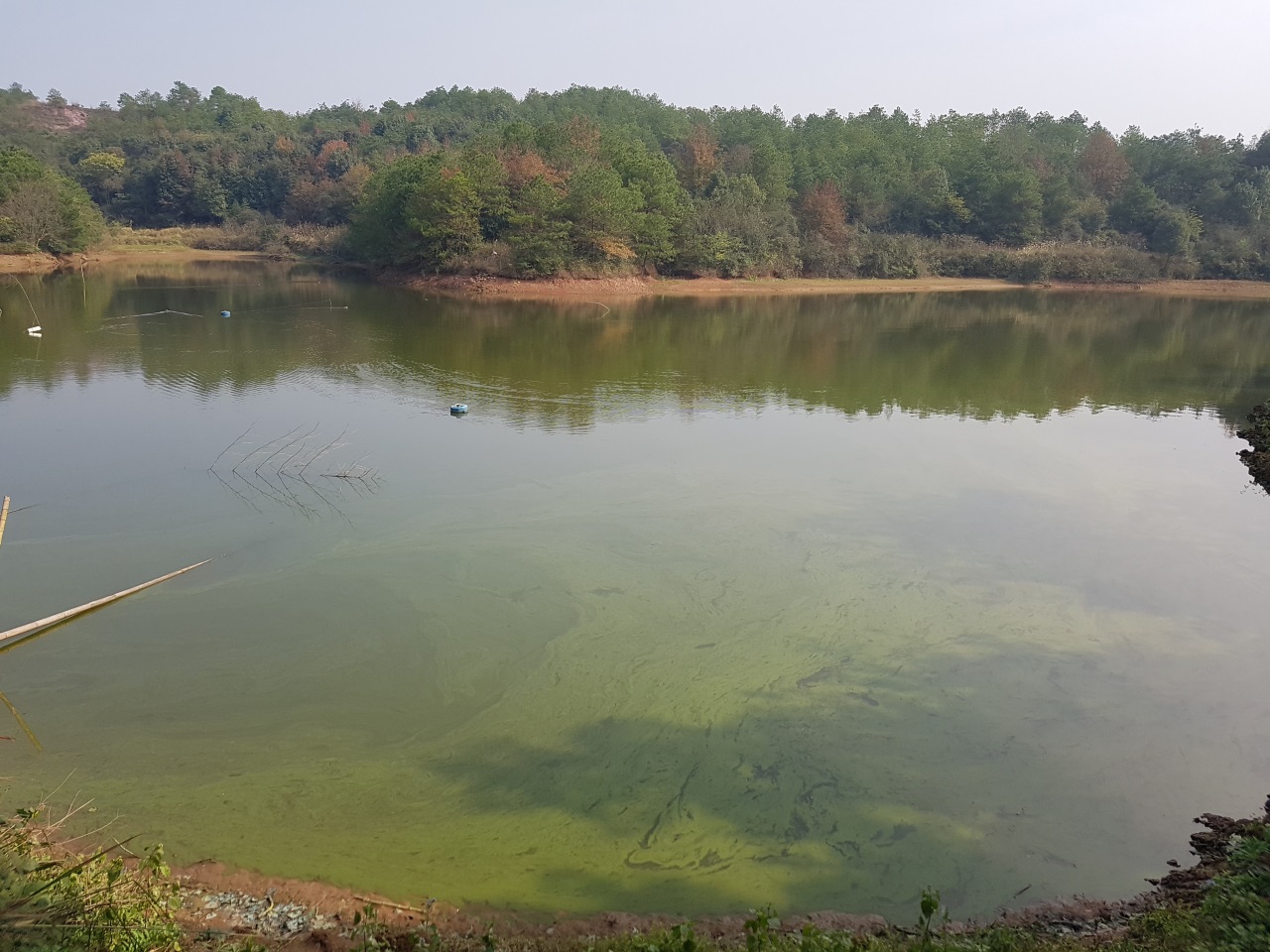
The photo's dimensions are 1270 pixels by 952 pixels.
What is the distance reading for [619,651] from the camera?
6.44m

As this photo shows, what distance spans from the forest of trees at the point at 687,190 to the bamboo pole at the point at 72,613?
25.6 meters

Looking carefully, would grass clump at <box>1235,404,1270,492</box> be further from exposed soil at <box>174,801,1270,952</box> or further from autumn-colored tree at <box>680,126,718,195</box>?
autumn-colored tree at <box>680,126,718,195</box>

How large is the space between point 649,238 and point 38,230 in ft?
81.6

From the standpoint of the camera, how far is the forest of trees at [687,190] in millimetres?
32938

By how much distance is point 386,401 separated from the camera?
14.1m

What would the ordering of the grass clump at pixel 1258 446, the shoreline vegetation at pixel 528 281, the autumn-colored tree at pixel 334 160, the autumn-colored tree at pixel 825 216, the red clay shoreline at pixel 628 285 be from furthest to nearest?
the autumn-colored tree at pixel 334 160 → the autumn-colored tree at pixel 825 216 → the shoreline vegetation at pixel 528 281 → the red clay shoreline at pixel 628 285 → the grass clump at pixel 1258 446

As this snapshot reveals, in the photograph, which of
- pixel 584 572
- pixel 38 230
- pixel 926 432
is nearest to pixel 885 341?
pixel 926 432

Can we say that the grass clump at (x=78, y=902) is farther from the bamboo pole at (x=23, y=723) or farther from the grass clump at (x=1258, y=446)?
the grass clump at (x=1258, y=446)

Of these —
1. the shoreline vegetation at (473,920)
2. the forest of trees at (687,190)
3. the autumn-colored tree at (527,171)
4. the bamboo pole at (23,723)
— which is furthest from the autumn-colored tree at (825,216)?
the shoreline vegetation at (473,920)

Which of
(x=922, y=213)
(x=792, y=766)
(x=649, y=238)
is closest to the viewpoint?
(x=792, y=766)

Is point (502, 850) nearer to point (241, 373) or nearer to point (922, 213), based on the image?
point (241, 373)

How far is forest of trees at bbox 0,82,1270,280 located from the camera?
108 ft

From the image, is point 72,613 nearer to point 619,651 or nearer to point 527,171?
point 619,651

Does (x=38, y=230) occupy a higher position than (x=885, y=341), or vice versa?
(x=38, y=230)
